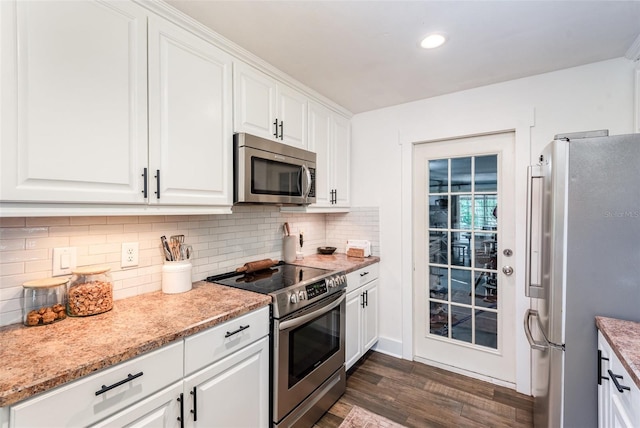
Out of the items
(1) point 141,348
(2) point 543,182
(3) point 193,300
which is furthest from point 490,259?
(1) point 141,348

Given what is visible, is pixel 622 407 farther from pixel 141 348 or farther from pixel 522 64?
pixel 522 64

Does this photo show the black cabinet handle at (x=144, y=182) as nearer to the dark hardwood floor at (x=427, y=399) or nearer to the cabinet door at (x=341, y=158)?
the cabinet door at (x=341, y=158)

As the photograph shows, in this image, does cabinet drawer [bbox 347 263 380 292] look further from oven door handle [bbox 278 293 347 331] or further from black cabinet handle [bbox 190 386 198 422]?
black cabinet handle [bbox 190 386 198 422]

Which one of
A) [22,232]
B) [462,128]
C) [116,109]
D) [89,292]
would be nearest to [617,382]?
[462,128]

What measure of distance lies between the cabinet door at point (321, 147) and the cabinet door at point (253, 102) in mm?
484

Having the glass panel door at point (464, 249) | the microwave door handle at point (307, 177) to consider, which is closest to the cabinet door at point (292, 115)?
the microwave door handle at point (307, 177)

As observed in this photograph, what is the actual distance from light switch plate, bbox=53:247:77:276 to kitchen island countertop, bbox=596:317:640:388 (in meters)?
2.27

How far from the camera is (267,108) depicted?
2.02m

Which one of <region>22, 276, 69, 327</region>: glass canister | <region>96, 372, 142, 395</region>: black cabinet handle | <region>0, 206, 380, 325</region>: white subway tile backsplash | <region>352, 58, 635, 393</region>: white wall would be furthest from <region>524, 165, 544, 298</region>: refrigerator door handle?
<region>22, 276, 69, 327</region>: glass canister

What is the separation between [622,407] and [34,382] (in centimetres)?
198

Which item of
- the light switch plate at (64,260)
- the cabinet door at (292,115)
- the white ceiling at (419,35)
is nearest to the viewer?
the light switch plate at (64,260)

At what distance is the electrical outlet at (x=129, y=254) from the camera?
159 cm

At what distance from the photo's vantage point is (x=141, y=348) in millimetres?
1058

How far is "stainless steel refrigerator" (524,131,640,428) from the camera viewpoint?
1321mm
